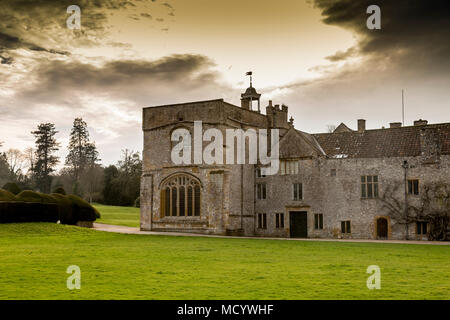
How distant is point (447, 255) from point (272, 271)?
32.3 ft

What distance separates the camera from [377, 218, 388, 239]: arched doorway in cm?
3384

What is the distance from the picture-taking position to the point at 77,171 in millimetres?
93938

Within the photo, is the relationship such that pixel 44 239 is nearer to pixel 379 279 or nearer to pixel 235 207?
pixel 235 207

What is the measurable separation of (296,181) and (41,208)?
18181 millimetres

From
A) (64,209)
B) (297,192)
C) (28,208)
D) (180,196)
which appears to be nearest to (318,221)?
(297,192)

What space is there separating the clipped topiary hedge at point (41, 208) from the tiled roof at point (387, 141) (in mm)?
19977

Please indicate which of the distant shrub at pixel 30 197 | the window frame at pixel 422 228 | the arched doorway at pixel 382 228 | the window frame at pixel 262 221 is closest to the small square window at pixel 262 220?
the window frame at pixel 262 221

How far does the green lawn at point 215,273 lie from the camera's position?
36.1 ft

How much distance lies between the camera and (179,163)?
38156mm

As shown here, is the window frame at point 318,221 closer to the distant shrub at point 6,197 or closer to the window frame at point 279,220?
the window frame at point 279,220

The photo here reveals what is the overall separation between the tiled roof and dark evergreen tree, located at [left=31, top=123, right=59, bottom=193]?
57258 millimetres

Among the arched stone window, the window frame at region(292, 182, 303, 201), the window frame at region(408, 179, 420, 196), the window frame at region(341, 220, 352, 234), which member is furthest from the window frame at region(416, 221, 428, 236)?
the arched stone window
